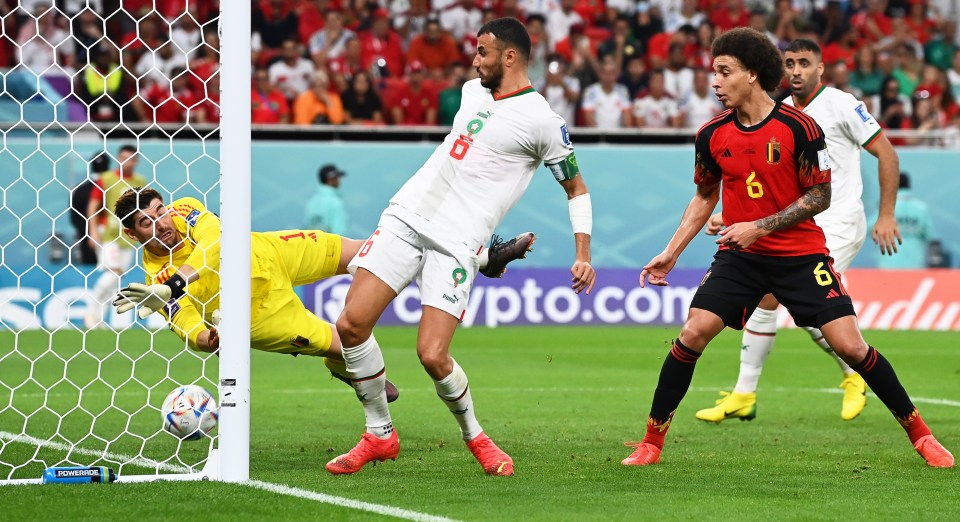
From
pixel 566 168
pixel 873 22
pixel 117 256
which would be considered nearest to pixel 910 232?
pixel 873 22

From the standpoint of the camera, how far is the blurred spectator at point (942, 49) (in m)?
21.7

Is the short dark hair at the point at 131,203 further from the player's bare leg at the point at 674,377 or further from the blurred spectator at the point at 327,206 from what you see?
the blurred spectator at the point at 327,206

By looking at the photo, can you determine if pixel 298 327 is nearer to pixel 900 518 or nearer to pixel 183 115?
pixel 900 518

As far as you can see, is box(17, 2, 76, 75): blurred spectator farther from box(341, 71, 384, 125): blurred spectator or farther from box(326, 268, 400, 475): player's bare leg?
box(326, 268, 400, 475): player's bare leg

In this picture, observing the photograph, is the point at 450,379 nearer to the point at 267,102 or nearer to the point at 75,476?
the point at 75,476

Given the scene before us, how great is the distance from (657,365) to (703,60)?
8.87 m

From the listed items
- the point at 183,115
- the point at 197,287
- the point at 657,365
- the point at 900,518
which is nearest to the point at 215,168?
the point at 183,115

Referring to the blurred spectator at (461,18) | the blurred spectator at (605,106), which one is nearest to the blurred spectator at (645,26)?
the blurred spectator at (605,106)

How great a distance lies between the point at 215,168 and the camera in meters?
17.7

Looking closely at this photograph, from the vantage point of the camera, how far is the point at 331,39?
19438 millimetres

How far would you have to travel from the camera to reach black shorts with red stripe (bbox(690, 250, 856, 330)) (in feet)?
20.6

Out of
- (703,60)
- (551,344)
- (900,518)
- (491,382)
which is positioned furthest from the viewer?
(703,60)

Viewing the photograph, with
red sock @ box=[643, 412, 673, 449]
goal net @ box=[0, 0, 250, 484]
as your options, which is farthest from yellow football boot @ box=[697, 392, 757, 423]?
goal net @ box=[0, 0, 250, 484]

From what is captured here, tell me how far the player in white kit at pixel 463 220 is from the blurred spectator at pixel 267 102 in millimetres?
12237
